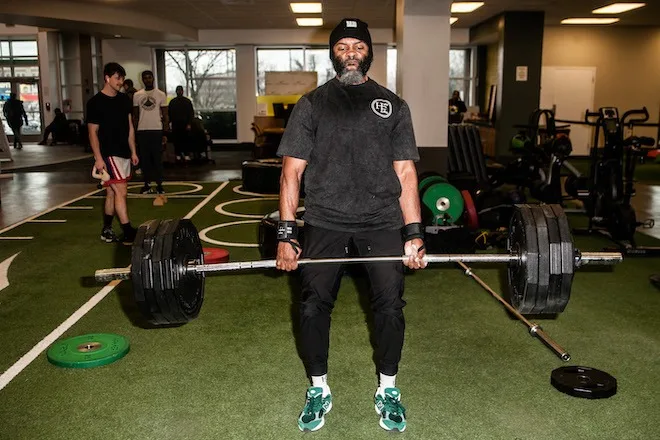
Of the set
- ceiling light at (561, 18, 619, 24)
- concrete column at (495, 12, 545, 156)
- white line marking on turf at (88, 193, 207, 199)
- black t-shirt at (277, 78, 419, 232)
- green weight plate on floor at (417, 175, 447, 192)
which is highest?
ceiling light at (561, 18, 619, 24)

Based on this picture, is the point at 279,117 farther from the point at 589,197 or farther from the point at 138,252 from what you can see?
the point at 138,252

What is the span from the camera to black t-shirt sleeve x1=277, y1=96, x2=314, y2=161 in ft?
7.17

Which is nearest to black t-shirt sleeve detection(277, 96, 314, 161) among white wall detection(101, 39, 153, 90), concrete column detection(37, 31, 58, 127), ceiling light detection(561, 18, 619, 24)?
ceiling light detection(561, 18, 619, 24)

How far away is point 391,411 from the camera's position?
7.36 ft

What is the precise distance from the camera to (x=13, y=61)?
1872cm

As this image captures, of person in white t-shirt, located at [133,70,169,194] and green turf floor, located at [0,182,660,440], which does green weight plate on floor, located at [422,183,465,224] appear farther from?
person in white t-shirt, located at [133,70,169,194]

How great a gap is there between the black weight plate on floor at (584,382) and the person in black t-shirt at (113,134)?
3.69 meters

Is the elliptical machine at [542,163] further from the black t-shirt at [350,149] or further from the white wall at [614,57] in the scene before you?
the white wall at [614,57]

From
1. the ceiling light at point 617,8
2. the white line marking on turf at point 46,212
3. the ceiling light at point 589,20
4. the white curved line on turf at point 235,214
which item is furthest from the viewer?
the ceiling light at point 589,20

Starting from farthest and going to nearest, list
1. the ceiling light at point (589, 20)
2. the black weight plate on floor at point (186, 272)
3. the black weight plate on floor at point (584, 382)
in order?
the ceiling light at point (589, 20) < the black weight plate on floor at point (584, 382) < the black weight plate on floor at point (186, 272)

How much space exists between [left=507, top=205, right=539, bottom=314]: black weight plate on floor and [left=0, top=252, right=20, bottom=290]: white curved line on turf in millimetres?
3325

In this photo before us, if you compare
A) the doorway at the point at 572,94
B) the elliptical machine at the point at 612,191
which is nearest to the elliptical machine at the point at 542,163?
the elliptical machine at the point at 612,191

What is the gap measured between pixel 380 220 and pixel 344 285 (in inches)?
76.1

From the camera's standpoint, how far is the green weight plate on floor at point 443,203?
494 centimetres
